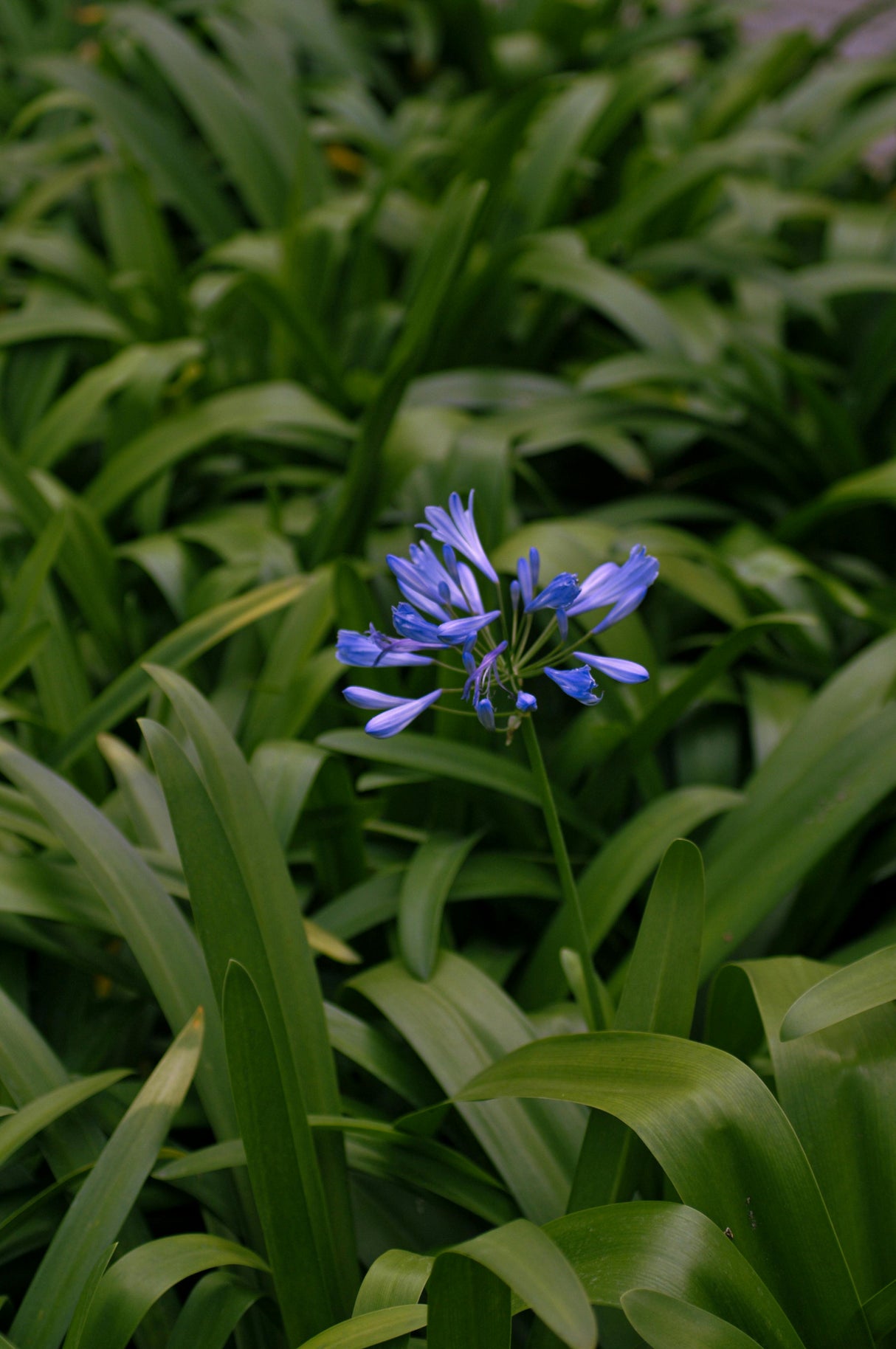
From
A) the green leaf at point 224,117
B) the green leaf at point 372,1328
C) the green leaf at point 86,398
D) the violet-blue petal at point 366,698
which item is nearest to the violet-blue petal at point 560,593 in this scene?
the violet-blue petal at point 366,698

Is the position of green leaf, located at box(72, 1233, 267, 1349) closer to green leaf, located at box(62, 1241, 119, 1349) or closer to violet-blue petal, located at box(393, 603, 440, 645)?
green leaf, located at box(62, 1241, 119, 1349)

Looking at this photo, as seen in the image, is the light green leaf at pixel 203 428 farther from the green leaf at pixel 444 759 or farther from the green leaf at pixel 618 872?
the green leaf at pixel 618 872

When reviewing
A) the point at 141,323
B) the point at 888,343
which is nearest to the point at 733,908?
the point at 888,343

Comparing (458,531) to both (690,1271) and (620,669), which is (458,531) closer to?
(620,669)

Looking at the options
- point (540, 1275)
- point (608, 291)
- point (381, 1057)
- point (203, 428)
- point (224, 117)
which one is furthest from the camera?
point (224, 117)

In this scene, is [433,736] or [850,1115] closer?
[850,1115]

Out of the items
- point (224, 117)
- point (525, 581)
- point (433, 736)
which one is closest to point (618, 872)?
point (433, 736)

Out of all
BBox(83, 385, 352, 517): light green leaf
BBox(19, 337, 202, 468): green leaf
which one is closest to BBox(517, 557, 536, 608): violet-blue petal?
BBox(83, 385, 352, 517): light green leaf
